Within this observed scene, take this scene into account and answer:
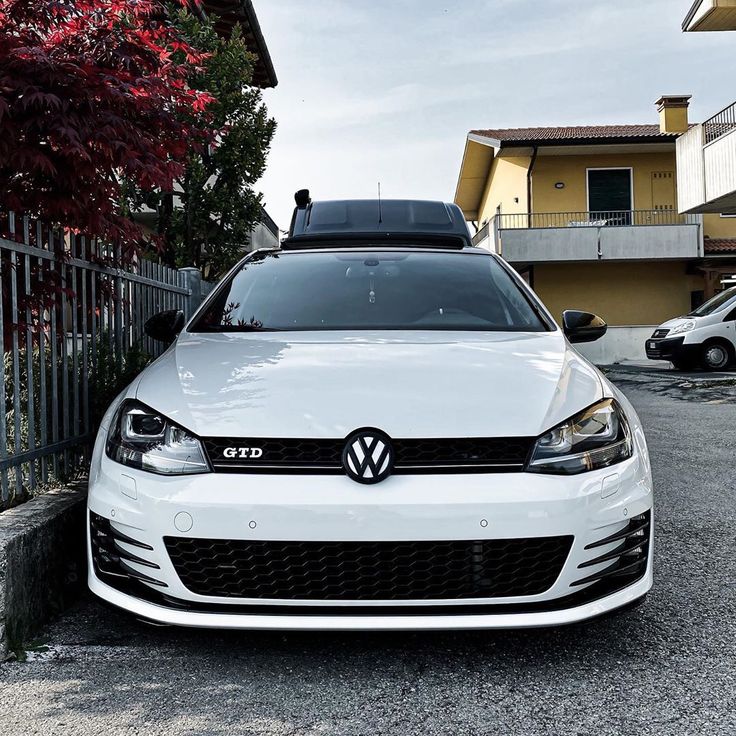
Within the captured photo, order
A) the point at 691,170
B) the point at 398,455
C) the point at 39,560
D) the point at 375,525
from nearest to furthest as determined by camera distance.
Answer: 1. the point at 375,525
2. the point at 398,455
3. the point at 39,560
4. the point at 691,170

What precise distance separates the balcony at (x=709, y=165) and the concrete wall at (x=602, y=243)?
424 cm

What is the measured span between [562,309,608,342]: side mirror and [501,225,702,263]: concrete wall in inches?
810

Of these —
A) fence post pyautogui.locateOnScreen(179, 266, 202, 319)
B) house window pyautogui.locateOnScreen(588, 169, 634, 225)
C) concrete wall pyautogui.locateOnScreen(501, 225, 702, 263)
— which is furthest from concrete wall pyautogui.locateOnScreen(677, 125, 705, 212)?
fence post pyautogui.locateOnScreen(179, 266, 202, 319)

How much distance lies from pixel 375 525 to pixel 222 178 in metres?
10.7

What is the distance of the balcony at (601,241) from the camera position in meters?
24.2

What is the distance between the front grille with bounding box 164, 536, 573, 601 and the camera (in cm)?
259

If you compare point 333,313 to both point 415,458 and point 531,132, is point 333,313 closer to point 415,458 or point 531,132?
point 415,458

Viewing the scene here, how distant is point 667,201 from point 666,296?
2.81 m

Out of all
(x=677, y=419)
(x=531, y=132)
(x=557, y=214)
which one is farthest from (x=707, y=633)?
(x=531, y=132)

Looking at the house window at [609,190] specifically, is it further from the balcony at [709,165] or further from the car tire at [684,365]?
the car tire at [684,365]

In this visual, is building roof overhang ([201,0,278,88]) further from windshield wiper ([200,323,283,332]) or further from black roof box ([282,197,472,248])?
windshield wiper ([200,323,283,332])

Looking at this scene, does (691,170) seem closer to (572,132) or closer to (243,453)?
(572,132)

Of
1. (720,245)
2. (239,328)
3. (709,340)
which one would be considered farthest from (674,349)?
(239,328)

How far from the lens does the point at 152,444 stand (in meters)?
2.79
